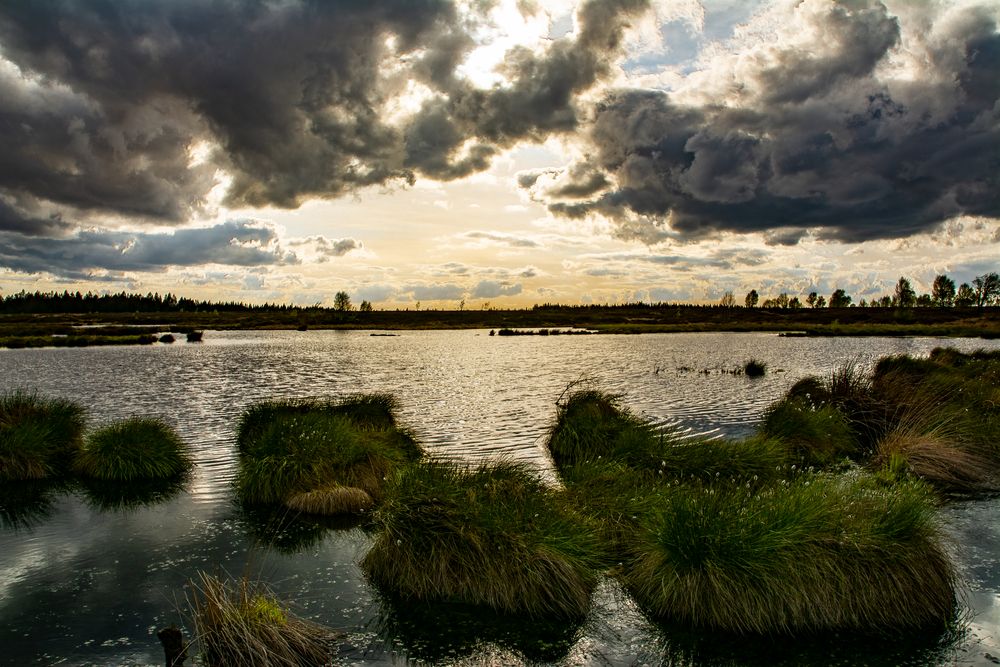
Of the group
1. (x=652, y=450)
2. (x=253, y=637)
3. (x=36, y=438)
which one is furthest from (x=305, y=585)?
(x=36, y=438)

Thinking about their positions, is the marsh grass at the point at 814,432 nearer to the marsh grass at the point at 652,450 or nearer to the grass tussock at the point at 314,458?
the marsh grass at the point at 652,450

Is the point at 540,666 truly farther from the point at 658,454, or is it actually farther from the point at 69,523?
the point at 69,523

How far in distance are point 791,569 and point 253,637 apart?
9.12m

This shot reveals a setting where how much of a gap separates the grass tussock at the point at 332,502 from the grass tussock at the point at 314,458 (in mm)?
200

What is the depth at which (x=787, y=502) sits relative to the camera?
12266mm

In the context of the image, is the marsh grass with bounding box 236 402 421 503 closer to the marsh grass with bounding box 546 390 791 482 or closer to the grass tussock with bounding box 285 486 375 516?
the grass tussock with bounding box 285 486 375 516

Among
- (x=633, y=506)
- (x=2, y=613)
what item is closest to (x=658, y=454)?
(x=633, y=506)

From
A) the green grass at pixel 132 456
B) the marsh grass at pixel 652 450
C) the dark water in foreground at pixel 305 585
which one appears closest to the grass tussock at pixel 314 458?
the dark water in foreground at pixel 305 585

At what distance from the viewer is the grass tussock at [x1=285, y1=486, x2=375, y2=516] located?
57.1ft

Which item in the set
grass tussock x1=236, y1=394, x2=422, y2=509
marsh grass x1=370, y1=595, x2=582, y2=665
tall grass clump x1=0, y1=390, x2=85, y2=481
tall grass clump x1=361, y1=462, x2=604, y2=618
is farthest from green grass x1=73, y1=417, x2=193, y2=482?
marsh grass x1=370, y1=595, x2=582, y2=665

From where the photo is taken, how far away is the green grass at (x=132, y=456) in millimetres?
21484

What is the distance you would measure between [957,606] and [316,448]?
55.0 feet

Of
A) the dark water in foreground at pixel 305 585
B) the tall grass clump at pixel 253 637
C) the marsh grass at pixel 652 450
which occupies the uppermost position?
the marsh grass at pixel 652 450

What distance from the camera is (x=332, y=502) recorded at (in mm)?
17484
